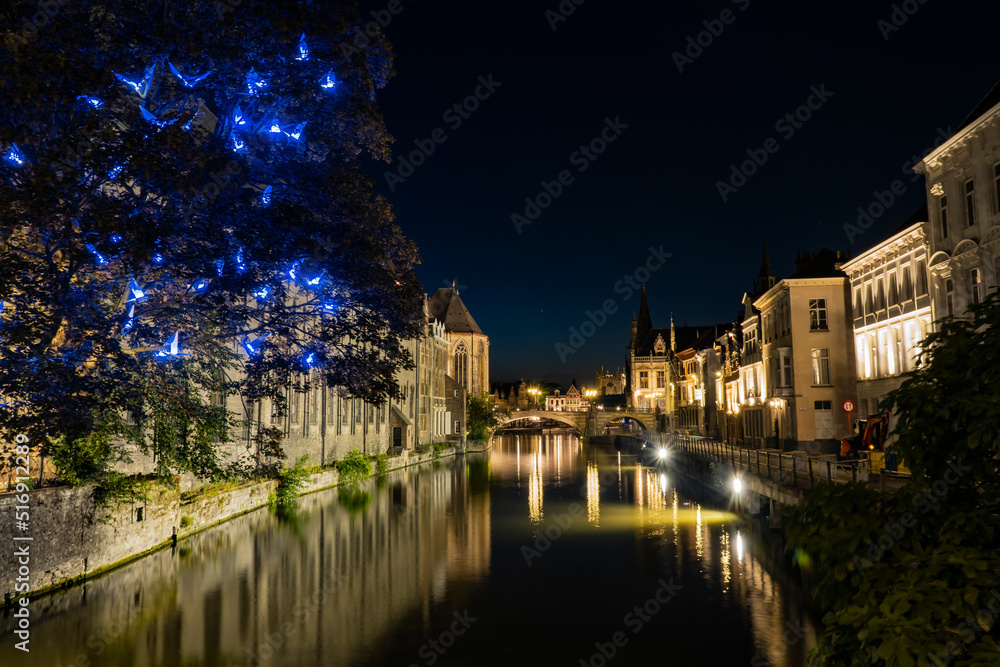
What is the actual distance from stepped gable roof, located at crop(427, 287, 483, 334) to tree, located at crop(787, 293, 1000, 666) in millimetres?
116043

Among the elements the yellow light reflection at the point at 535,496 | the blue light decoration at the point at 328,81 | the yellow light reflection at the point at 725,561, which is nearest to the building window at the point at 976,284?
the yellow light reflection at the point at 725,561

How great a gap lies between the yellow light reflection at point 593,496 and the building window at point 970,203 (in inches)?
706

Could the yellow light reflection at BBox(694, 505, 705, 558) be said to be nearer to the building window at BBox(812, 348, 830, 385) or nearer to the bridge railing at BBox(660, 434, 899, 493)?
the bridge railing at BBox(660, 434, 899, 493)

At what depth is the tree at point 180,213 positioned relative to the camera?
12562 millimetres

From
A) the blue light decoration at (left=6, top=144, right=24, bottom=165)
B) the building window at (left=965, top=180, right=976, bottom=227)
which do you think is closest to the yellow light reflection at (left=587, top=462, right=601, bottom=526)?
the building window at (left=965, top=180, right=976, bottom=227)

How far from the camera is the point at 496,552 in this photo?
23578 millimetres

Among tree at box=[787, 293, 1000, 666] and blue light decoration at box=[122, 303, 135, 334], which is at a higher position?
blue light decoration at box=[122, 303, 135, 334]

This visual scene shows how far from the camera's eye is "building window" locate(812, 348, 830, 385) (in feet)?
136

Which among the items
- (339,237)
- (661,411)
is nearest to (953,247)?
(339,237)

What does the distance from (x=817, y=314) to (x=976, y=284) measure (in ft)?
56.2

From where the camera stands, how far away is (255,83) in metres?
16.8

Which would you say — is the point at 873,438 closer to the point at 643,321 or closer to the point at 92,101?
the point at 92,101

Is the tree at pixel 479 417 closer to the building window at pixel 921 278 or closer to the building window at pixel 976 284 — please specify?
the building window at pixel 921 278

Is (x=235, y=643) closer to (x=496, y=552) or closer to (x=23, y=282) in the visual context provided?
(x=23, y=282)
